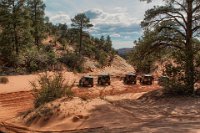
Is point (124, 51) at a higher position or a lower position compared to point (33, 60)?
higher

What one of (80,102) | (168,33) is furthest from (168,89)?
(80,102)

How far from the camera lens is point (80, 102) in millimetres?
14766

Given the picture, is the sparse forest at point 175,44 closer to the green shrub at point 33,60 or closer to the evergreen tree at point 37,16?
the green shrub at point 33,60

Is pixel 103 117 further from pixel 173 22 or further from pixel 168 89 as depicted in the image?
pixel 173 22

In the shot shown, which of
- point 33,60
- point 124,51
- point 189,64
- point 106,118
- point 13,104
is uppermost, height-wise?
point 124,51

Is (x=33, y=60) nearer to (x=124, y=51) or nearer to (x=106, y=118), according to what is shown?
(x=124, y=51)

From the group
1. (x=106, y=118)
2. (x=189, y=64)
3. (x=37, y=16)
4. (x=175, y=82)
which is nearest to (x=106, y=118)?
(x=106, y=118)

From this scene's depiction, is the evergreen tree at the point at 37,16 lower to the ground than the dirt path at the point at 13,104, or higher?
higher

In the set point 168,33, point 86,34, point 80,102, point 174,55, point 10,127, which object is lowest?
point 10,127

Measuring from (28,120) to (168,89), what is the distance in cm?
833

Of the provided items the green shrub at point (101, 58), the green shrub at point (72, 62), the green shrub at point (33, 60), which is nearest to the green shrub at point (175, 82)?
the green shrub at point (33, 60)

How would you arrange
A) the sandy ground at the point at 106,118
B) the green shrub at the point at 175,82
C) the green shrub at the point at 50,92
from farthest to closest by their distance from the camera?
the green shrub at the point at 175,82 → the green shrub at the point at 50,92 → the sandy ground at the point at 106,118

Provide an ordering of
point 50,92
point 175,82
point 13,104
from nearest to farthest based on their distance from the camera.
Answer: point 50,92 < point 175,82 < point 13,104

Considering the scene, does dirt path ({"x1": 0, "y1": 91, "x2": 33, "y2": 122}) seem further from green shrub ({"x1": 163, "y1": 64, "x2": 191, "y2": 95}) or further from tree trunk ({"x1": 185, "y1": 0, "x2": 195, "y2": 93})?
tree trunk ({"x1": 185, "y1": 0, "x2": 195, "y2": 93})
